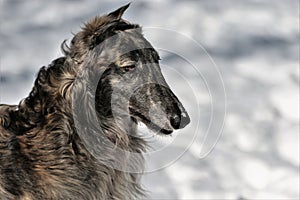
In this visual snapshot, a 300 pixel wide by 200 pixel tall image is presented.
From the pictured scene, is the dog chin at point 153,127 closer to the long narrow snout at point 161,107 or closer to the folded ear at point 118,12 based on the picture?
the long narrow snout at point 161,107

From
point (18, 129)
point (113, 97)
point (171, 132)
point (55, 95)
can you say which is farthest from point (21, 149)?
point (171, 132)

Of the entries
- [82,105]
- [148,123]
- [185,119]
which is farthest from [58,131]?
[185,119]

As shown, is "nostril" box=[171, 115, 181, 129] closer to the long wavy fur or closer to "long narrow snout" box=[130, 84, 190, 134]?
"long narrow snout" box=[130, 84, 190, 134]

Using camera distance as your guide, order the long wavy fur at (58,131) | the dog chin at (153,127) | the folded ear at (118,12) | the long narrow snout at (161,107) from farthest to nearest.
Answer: the folded ear at (118,12) < the dog chin at (153,127) < the long narrow snout at (161,107) < the long wavy fur at (58,131)

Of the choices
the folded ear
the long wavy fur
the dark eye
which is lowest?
the long wavy fur

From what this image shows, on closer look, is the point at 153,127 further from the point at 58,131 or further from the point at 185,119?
the point at 58,131

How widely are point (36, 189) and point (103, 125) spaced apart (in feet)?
3.78

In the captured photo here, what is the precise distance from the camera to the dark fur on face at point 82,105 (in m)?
6.95

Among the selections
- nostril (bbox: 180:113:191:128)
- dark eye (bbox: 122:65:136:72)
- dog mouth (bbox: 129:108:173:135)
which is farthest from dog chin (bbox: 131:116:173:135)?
dark eye (bbox: 122:65:136:72)

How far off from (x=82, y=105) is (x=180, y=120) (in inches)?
46.5

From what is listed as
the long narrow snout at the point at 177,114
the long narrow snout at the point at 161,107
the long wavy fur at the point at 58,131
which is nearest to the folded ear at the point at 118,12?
the long wavy fur at the point at 58,131

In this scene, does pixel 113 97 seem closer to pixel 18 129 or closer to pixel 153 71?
pixel 153 71

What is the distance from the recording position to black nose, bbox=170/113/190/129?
22.7ft

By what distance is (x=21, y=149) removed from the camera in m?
6.91
